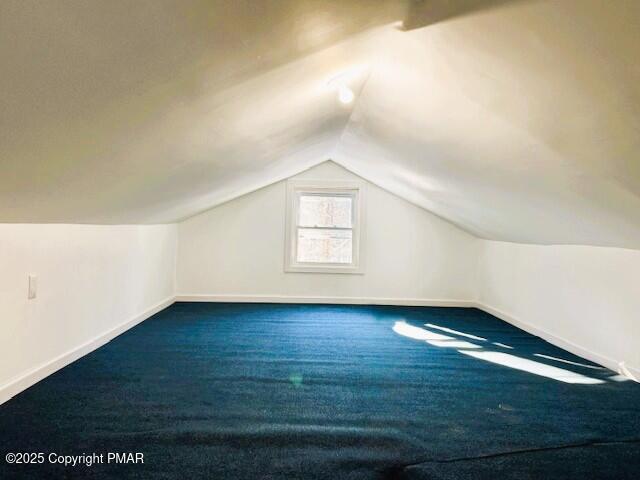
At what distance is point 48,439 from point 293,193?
419cm

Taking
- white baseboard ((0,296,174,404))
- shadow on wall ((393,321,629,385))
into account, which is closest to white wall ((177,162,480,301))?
shadow on wall ((393,321,629,385))

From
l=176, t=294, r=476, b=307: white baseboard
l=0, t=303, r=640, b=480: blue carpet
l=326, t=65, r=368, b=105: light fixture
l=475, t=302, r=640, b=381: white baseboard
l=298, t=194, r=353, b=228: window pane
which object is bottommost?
l=0, t=303, r=640, b=480: blue carpet

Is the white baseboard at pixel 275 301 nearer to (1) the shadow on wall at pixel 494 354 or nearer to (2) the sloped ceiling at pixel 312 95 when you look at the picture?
(1) the shadow on wall at pixel 494 354

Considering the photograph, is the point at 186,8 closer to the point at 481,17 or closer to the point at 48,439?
the point at 481,17

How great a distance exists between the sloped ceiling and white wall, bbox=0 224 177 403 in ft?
0.63

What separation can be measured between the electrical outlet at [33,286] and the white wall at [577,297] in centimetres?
377

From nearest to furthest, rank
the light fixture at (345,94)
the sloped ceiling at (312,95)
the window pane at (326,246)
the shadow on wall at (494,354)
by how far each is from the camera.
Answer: the sloped ceiling at (312,95), the light fixture at (345,94), the shadow on wall at (494,354), the window pane at (326,246)

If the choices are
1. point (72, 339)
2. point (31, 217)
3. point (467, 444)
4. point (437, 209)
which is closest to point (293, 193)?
point (437, 209)

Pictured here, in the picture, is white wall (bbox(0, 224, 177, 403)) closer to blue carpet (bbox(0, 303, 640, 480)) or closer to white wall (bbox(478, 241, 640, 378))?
blue carpet (bbox(0, 303, 640, 480))

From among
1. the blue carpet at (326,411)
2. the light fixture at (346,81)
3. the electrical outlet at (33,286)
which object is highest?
the light fixture at (346,81)

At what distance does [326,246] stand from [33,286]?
3715mm

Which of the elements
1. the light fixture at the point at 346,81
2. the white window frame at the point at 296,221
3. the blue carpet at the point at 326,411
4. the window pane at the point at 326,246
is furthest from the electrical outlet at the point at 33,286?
the window pane at the point at 326,246

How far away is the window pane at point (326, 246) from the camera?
5.89m

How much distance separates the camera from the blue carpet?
1.85 m
